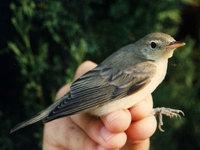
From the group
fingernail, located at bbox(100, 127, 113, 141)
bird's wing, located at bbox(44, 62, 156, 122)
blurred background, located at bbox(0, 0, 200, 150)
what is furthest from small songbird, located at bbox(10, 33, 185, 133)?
blurred background, located at bbox(0, 0, 200, 150)

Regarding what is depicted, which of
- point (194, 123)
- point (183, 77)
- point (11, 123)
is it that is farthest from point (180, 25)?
point (11, 123)

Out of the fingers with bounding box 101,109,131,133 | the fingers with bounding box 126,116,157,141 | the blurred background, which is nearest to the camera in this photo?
the fingers with bounding box 101,109,131,133

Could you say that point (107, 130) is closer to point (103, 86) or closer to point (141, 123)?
point (141, 123)

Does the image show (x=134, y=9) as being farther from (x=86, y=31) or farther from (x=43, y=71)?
(x=43, y=71)

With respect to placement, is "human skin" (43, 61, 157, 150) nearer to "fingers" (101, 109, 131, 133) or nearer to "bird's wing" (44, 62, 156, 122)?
"fingers" (101, 109, 131, 133)

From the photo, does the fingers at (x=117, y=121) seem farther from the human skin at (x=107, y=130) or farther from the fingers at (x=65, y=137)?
the fingers at (x=65, y=137)

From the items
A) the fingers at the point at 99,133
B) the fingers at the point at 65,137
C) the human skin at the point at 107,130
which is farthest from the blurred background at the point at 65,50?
the fingers at the point at 99,133
